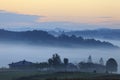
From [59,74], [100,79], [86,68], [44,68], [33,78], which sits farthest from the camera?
[86,68]

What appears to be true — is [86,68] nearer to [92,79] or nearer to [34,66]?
[34,66]

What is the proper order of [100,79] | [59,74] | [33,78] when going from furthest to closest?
1. [59,74]
2. [33,78]
3. [100,79]

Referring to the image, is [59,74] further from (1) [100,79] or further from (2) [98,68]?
(2) [98,68]

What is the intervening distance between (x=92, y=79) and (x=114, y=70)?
66.1 meters

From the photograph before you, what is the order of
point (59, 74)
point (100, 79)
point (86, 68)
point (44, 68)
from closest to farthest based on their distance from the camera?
point (100, 79) → point (59, 74) → point (44, 68) → point (86, 68)

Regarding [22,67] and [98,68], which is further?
[98,68]

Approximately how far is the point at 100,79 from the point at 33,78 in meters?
17.6

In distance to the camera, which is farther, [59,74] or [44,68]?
[44,68]

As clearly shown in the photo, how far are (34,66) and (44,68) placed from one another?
3458 mm

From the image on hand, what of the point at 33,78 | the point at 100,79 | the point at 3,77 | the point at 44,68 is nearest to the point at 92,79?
the point at 100,79

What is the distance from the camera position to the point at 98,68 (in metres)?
175

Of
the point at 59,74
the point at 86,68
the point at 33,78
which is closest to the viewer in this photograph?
the point at 33,78

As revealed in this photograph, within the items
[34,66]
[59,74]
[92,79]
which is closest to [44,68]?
[34,66]

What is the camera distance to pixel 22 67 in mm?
160875
